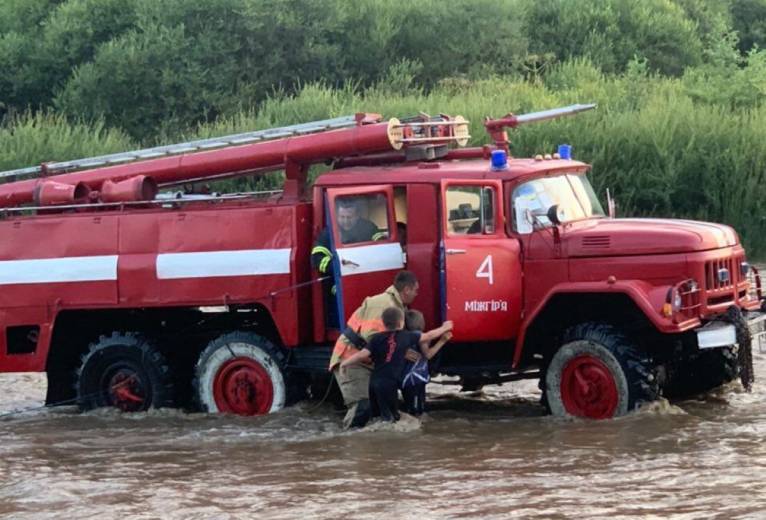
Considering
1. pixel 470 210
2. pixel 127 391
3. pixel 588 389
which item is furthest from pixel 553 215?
pixel 127 391

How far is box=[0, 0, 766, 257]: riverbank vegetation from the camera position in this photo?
83.8ft

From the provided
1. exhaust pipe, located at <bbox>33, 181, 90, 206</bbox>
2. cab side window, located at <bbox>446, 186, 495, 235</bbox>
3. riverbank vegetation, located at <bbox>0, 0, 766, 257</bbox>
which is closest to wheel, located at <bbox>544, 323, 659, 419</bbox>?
cab side window, located at <bbox>446, 186, 495, 235</bbox>

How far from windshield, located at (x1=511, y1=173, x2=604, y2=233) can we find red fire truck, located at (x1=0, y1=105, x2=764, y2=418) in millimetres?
21

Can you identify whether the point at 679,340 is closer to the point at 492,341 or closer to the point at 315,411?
the point at 492,341

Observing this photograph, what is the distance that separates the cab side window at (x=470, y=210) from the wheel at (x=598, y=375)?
3.94ft

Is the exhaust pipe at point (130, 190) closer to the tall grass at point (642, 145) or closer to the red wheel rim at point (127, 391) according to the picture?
the red wheel rim at point (127, 391)

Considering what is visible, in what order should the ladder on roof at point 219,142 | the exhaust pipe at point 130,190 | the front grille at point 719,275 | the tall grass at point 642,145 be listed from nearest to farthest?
the front grille at point 719,275 < the ladder on roof at point 219,142 < the exhaust pipe at point 130,190 < the tall grass at point 642,145

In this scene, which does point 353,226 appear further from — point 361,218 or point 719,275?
point 719,275

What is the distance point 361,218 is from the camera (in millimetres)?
12570

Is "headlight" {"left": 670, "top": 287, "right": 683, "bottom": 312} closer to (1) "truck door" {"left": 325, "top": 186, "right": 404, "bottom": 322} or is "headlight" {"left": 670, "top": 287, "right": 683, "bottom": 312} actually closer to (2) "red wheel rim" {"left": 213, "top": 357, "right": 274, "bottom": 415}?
(1) "truck door" {"left": 325, "top": 186, "right": 404, "bottom": 322}

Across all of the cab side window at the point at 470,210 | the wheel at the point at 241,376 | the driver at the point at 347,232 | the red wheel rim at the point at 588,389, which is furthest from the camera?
the wheel at the point at 241,376

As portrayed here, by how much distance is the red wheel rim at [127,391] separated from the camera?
1386 centimetres

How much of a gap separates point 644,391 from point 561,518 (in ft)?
9.28

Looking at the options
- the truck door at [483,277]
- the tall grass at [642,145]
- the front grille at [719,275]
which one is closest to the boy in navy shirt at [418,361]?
the truck door at [483,277]
